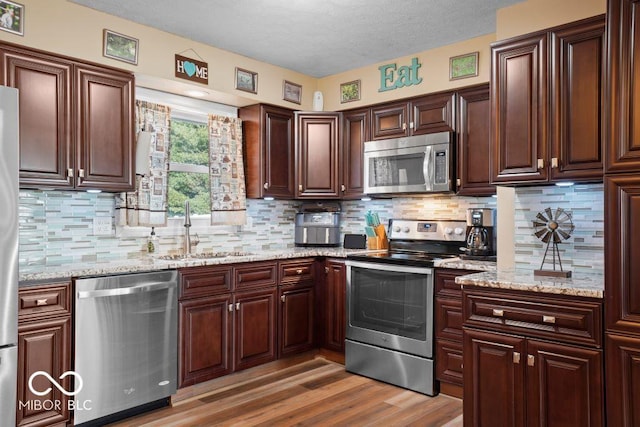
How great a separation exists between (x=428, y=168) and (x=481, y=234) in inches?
25.1

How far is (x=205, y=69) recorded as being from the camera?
361 cm

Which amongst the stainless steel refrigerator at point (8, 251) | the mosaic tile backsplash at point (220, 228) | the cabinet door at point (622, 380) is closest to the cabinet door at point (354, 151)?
the mosaic tile backsplash at point (220, 228)

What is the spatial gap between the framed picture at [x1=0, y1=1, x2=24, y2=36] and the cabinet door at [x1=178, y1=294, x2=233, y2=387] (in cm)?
188

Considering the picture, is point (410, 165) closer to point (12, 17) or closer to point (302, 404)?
point (302, 404)

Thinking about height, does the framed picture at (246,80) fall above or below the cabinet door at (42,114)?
above

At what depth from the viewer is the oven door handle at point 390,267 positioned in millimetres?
3195

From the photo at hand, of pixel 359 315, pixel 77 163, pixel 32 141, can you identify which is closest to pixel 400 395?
pixel 359 315

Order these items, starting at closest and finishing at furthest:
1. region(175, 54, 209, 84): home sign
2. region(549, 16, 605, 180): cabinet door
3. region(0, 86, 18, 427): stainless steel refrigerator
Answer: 1. region(0, 86, 18, 427): stainless steel refrigerator
2. region(549, 16, 605, 180): cabinet door
3. region(175, 54, 209, 84): home sign

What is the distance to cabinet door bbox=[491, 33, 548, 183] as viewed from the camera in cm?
251

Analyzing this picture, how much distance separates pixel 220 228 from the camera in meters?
4.00

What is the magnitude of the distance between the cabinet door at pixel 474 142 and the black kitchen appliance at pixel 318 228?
124 cm

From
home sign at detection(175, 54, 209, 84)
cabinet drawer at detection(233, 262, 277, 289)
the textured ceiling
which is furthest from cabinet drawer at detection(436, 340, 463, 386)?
home sign at detection(175, 54, 209, 84)

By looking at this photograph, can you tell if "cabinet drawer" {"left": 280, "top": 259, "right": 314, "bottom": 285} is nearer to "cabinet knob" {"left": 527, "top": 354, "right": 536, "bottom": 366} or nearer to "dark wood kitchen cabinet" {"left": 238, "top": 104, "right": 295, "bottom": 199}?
"dark wood kitchen cabinet" {"left": 238, "top": 104, "right": 295, "bottom": 199}

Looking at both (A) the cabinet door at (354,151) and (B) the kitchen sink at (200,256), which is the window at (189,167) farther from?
(A) the cabinet door at (354,151)
